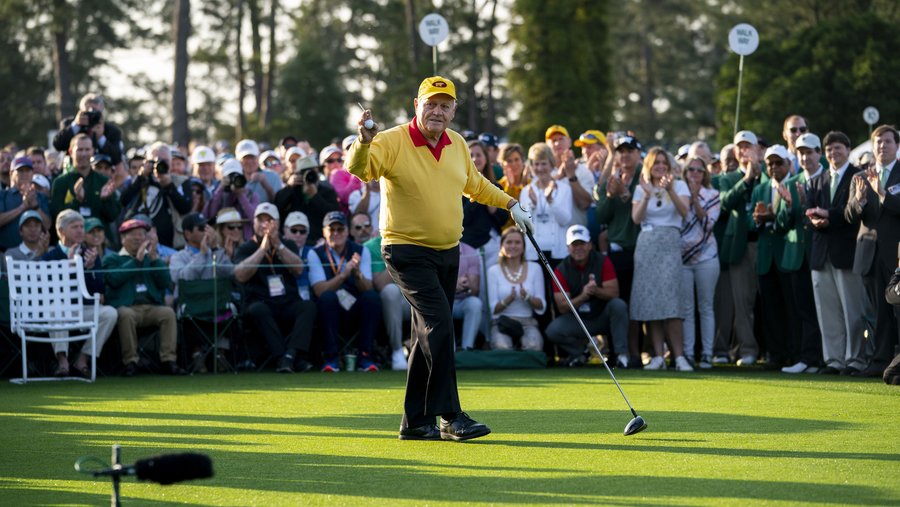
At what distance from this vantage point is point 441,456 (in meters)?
7.66

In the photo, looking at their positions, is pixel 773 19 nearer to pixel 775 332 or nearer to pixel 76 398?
pixel 775 332

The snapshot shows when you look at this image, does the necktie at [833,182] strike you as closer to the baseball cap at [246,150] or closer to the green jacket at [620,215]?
the green jacket at [620,215]

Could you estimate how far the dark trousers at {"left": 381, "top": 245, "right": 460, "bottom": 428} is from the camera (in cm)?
818

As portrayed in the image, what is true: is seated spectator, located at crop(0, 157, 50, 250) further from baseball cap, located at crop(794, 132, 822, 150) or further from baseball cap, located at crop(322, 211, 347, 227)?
baseball cap, located at crop(794, 132, 822, 150)

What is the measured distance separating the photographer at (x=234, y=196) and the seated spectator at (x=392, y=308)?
4.99 feet

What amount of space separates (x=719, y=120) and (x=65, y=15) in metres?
18.6

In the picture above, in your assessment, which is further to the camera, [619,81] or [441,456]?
[619,81]

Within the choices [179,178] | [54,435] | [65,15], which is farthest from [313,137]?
[54,435]

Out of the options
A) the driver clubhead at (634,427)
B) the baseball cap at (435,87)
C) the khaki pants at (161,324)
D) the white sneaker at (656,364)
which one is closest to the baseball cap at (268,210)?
the khaki pants at (161,324)

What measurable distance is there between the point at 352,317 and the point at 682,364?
340 cm

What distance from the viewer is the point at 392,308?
1411cm

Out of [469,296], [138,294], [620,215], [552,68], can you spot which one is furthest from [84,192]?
[552,68]

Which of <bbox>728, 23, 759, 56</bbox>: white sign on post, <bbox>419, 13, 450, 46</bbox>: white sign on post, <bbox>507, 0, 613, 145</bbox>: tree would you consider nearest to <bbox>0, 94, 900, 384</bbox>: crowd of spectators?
<bbox>728, 23, 759, 56</bbox>: white sign on post

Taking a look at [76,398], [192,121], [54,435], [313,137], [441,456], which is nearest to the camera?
[441,456]
